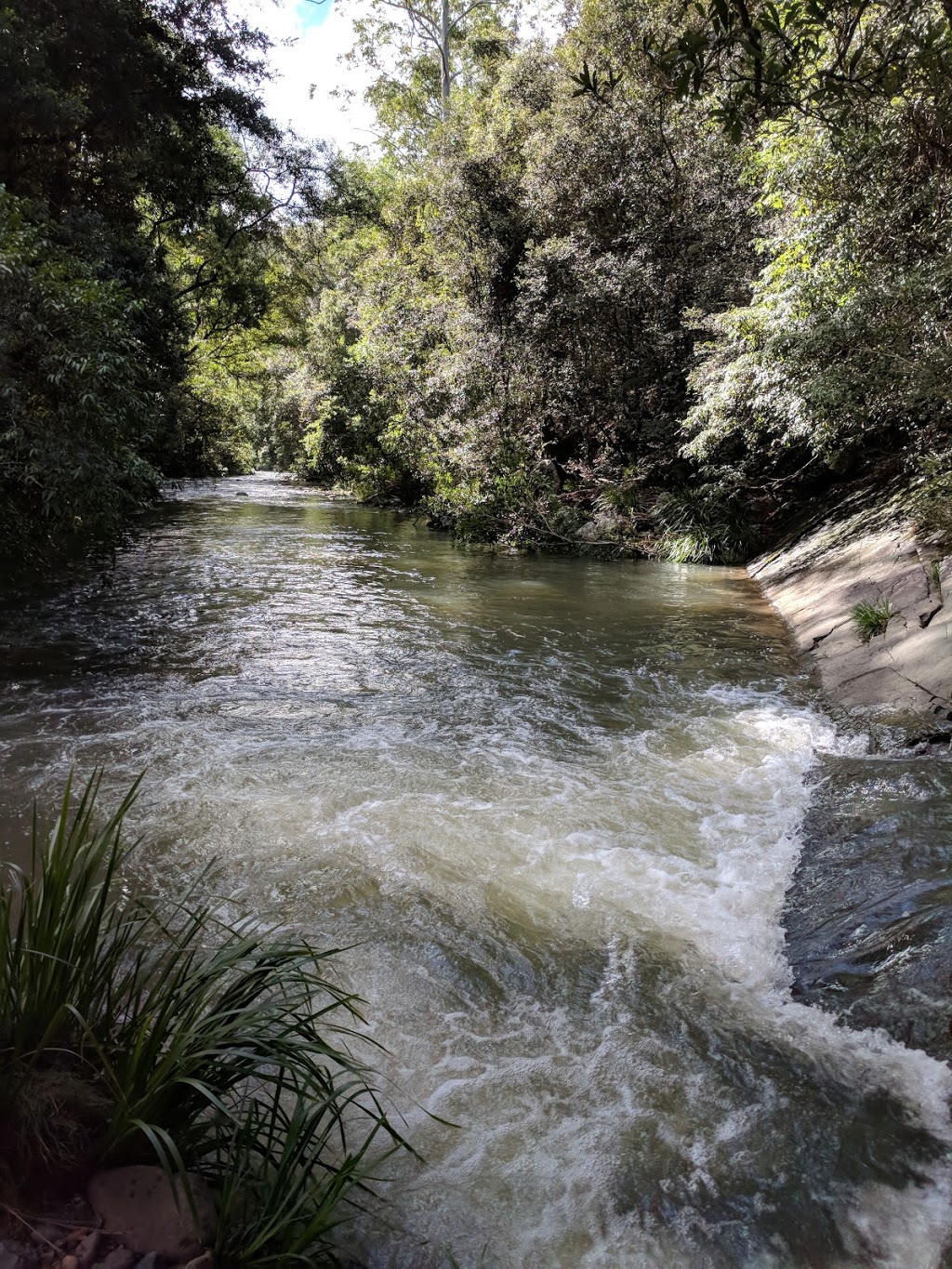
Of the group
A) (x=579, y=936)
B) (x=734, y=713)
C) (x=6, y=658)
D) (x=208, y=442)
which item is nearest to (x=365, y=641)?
(x=6, y=658)

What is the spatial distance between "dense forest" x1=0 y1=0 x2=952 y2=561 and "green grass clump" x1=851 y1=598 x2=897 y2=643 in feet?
5.09

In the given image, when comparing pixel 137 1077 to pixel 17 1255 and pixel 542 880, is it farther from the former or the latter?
pixel 542 880

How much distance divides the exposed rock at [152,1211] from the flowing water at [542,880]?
0.57 metres

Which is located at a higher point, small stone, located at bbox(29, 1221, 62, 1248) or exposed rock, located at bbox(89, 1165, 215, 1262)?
small stone, located at bbox(29, 1221, 62, 1248)

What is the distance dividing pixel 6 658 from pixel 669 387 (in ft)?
40.3

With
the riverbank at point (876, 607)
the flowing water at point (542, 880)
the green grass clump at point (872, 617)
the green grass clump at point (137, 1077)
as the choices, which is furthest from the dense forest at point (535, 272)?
the green grass clump at point (137, 1077)

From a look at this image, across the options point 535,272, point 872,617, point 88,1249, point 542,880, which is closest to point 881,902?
point 542,880

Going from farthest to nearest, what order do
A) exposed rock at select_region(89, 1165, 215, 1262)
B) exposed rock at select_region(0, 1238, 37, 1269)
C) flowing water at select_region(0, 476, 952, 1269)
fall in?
flowing water at select_region(0, 476, 952, 1269)
exposed rock at select_region(89, 1165, 215, 1262)
exposed rock at select_region(0, 1238, 37, 1269)

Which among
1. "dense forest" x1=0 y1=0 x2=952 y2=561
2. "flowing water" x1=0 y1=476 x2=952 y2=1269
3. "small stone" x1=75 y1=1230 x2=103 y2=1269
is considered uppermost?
"dense forest" x1=0 y1=0 x2=952 y2=561

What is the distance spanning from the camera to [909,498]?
9602 millimetres

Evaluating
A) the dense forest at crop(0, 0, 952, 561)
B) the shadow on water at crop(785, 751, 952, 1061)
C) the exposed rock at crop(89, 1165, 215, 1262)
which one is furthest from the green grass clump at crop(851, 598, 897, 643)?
the exposed rock at crop(89, 1165, 215, 1262)

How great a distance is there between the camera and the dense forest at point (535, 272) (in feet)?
23.1

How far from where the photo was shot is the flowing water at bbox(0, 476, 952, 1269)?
2.26 meters

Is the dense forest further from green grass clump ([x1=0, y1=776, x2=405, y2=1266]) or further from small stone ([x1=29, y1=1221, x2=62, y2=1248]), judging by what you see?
small stone ([x1=29, y1=1221, x2=62, y2=1248])
